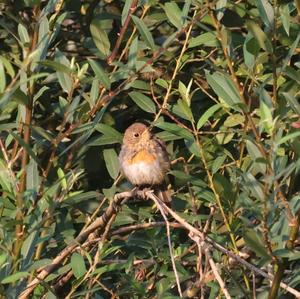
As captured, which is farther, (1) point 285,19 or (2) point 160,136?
(2) point 160,136

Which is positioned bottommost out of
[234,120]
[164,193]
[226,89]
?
[164,193]

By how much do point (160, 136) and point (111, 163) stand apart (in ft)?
0.85

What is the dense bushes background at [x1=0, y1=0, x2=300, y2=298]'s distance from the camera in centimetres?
315

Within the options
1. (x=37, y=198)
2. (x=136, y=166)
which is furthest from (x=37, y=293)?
(x=136, y=166)

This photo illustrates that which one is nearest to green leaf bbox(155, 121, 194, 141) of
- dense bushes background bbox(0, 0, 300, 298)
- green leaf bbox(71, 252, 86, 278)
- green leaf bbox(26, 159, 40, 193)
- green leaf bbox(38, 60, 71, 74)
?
dense bushes background bbox(0, 0, 300, 298)

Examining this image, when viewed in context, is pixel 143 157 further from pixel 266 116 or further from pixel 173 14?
pixel 266 116

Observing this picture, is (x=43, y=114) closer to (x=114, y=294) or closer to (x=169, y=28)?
(x=169, y=28)

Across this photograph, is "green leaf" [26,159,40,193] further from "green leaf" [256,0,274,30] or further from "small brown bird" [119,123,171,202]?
"small brown bird" [119,123,171,202]

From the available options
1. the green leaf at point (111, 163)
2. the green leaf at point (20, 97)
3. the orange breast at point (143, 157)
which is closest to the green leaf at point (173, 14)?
the green leaf at point (111, 163)

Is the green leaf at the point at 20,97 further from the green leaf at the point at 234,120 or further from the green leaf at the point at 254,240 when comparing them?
the green leaf at the point at 234,120

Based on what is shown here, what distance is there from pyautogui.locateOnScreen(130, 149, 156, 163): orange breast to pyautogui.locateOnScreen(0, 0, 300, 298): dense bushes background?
0.76 ft

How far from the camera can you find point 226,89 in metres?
3.66

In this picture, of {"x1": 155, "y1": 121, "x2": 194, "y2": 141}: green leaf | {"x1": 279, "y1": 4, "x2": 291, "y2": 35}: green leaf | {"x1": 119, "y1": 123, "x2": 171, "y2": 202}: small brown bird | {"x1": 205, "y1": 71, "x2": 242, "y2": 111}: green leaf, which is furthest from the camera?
{"x1": 119, "y1": 123, "x2": 171, "y2": 202}: small brown bird

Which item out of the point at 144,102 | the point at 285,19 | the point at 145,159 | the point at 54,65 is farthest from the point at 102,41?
the point at 145,159
